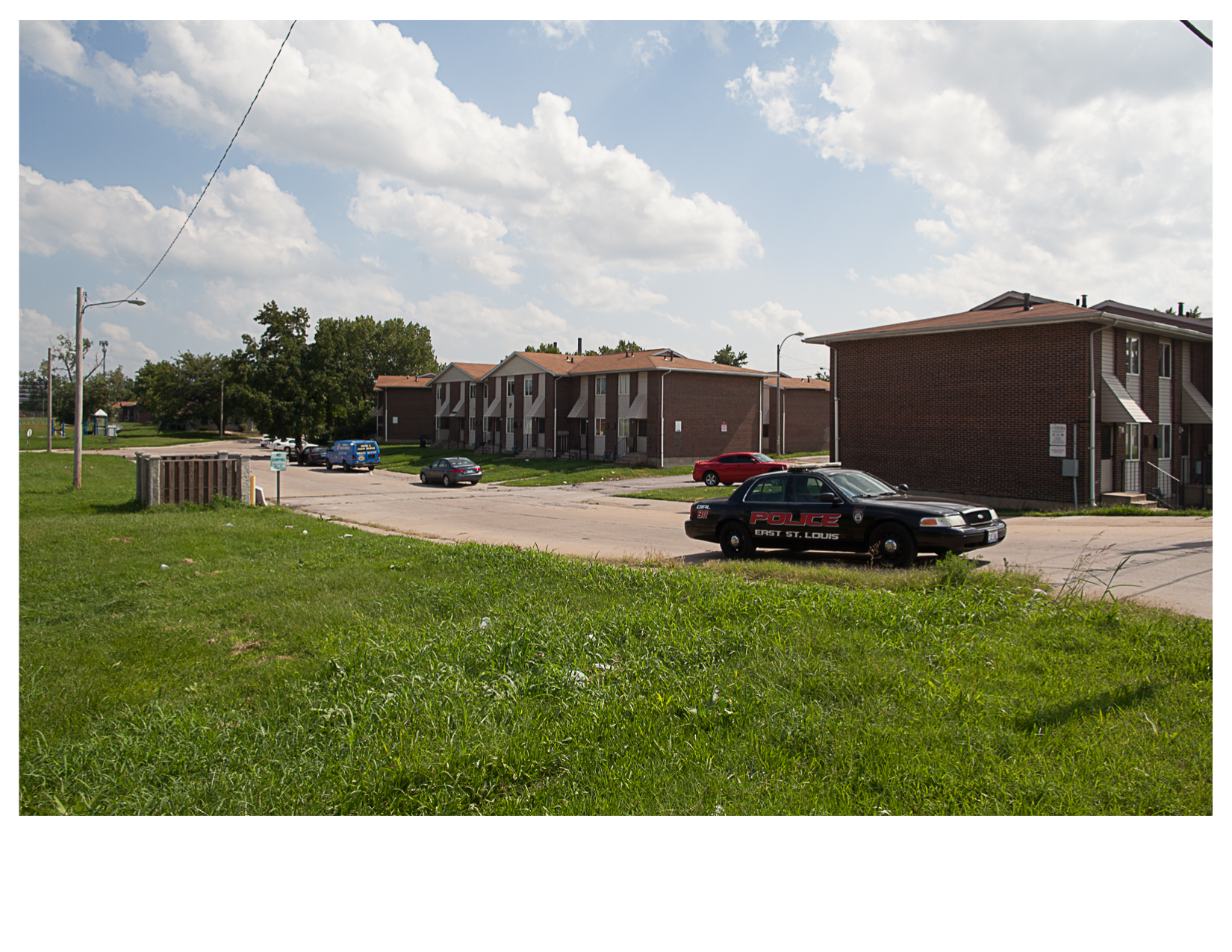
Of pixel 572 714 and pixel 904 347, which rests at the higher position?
pixel 904 347

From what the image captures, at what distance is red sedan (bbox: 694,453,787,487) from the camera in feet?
114

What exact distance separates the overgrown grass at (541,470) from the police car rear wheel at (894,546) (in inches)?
1080

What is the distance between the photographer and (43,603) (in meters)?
9.89

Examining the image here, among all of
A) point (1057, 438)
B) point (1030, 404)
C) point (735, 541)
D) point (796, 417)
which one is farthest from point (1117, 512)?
point (796, 417)

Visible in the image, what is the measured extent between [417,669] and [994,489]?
960 inches

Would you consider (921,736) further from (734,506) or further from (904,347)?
(904,347)

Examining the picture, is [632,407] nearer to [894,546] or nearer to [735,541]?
[735,541]

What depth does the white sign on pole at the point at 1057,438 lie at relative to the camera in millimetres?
24875

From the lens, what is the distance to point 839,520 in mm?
12102

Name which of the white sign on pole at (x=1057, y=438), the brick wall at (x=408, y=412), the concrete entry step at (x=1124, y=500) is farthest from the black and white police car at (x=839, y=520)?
the brick wall at (x=408, y=412)

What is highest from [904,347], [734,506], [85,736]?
[904,347]

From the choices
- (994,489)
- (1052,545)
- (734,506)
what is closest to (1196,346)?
(994,489)

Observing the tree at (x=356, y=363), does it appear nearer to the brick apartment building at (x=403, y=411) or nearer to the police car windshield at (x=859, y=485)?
the brick apartment building at (x=403, y=411)

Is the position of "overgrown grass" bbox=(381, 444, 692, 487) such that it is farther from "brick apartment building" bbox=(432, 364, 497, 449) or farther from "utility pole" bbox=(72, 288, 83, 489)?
"utility pole" bbox=(72, 288, 83, 489)
